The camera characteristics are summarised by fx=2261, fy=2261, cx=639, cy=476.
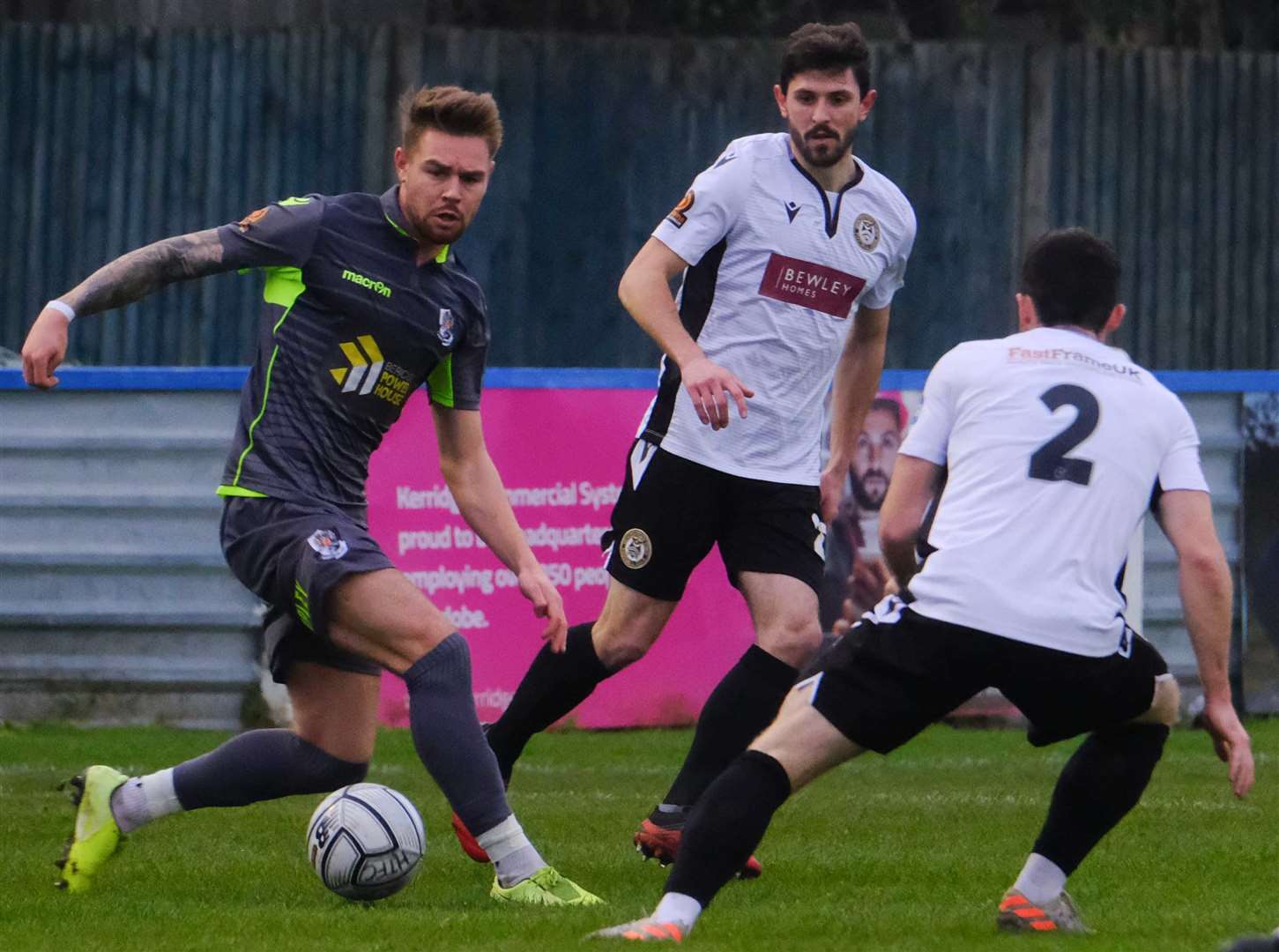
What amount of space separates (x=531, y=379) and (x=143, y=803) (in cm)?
474

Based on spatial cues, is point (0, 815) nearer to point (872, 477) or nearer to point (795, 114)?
point (795, 114)

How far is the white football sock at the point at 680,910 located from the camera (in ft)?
15.1

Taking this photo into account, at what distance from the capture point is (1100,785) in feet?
16.5

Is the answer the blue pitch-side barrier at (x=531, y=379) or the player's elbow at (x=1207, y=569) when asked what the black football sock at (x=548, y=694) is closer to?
the player's elbow at (x=1207, y=569)

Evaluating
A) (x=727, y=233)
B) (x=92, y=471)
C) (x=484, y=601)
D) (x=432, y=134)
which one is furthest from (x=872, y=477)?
(x=432, y=134)

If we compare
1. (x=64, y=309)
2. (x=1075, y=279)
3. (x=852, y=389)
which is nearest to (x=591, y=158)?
(x=852, y=389)

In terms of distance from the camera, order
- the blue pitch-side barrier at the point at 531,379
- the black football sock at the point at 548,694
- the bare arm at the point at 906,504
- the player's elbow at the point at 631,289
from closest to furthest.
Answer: the bare arm at the point at 906,504, the player's elbow at the point at 631,289, the black football sock at the point at 548,694, the blue pitch-side barrier at the point at 531,379

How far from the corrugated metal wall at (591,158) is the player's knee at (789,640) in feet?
22.4

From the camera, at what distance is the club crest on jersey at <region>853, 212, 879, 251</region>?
648 centimetres

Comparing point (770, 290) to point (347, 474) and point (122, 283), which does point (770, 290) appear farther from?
point (122, 283)

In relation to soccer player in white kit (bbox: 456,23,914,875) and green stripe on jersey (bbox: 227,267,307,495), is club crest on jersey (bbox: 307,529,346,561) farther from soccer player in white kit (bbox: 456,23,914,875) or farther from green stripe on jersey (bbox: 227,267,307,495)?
soccer player in white kit (bbox: 456,23,914,875)

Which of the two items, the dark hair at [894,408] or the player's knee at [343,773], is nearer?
the player's knee at [343,773]

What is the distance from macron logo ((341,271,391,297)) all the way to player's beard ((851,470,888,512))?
5.12m

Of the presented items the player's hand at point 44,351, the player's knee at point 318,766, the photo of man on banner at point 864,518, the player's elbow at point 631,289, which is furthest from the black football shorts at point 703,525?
the photo of man on banner at point 864,518
